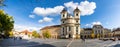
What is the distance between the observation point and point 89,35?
17150cm

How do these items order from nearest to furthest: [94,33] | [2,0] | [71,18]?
[2,0] → [71,18] → [94,33]

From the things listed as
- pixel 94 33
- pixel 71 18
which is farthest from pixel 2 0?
pixel 94 33

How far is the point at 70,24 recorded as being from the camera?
12712 centimetres

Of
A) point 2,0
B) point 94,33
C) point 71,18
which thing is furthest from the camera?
point 94,33

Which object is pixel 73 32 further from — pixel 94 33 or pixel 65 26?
pixel 94 33

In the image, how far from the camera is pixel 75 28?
5079 inches

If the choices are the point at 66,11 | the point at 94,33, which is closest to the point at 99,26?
the point at 94,33

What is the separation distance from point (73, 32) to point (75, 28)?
325 cm

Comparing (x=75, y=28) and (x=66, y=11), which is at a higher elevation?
(x=66, y=11)

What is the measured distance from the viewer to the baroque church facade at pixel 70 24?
417 feet

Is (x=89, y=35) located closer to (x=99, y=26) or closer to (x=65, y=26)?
(x=99, y=26)

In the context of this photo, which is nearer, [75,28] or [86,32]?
[75,28]

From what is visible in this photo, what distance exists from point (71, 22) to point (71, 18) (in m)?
2.42

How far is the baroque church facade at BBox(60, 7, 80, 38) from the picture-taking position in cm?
12700
